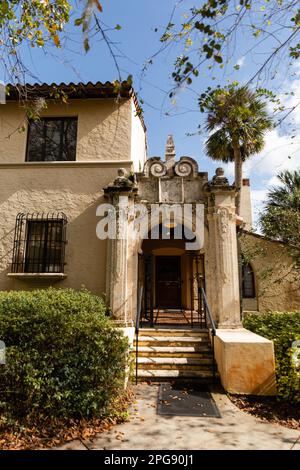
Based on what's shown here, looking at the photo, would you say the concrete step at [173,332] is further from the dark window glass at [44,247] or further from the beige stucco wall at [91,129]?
the beige stucco wall at [91,129]

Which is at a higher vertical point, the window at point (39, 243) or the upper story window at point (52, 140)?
the upper story window at point (52, 140)

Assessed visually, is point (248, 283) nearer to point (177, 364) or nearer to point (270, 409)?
point (177, 364)

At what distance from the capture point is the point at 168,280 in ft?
42.2

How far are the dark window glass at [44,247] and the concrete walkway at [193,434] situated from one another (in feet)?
15.8

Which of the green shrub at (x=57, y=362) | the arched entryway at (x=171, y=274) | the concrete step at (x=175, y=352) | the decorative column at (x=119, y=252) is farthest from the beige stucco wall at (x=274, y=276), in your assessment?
the green shrub at (x=57, y=362)

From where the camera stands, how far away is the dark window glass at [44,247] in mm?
7791

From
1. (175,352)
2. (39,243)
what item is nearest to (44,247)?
(39,243)

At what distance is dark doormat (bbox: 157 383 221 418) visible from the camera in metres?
4.10

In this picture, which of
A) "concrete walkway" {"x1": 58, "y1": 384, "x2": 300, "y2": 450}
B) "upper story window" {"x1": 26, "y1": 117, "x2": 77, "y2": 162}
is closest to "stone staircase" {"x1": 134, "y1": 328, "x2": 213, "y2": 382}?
"concrete walkway" {"x1": 58, "y1": 384, "x2": 300, "y2": 450}

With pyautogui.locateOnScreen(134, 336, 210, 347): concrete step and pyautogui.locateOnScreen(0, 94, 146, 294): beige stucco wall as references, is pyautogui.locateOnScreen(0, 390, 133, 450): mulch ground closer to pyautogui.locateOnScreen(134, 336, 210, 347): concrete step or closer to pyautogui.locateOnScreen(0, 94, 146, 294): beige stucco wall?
pyautogui.locateOnScreen(134, 336, 210, 347): concrete step

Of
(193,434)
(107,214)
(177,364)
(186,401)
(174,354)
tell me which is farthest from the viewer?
(107,214)

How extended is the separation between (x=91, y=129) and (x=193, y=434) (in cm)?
792

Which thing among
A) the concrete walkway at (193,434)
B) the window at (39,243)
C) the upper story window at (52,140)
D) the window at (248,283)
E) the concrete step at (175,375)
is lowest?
the concrete walkway at (193,434)
